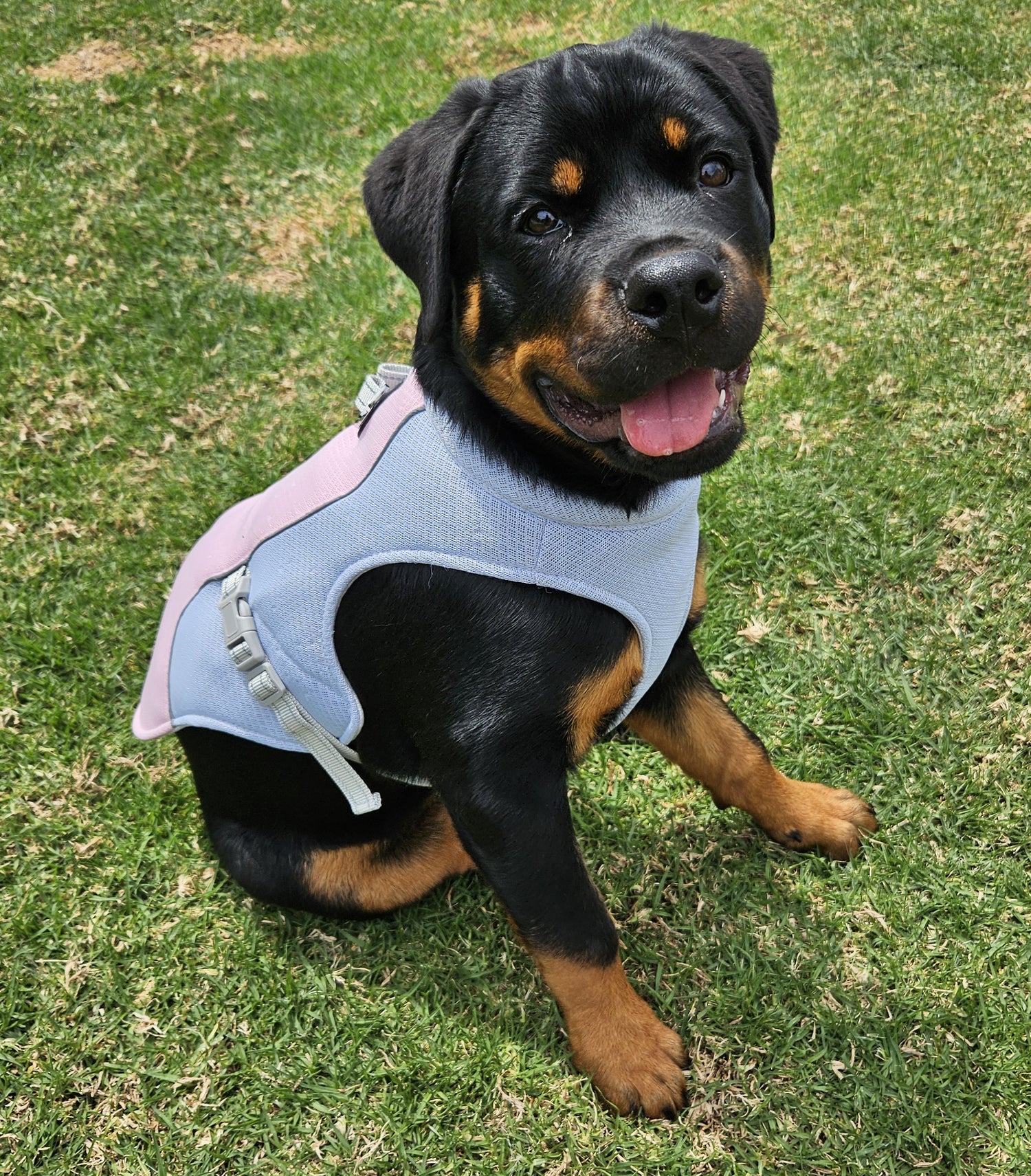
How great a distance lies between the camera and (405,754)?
7.73 ft

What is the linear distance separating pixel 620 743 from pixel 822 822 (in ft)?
2.20

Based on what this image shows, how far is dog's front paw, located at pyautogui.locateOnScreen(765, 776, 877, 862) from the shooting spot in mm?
2699

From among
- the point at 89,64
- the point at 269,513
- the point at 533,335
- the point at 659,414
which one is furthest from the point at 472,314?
the point at 89,64

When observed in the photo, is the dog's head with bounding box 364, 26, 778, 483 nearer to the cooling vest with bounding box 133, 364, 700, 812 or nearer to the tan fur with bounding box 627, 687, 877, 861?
the cooling vest with bounding box 133, 364, 700, 812

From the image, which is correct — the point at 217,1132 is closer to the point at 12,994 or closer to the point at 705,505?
the point at 12,994

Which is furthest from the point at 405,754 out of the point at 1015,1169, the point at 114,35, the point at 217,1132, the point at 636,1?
the point at 114,35

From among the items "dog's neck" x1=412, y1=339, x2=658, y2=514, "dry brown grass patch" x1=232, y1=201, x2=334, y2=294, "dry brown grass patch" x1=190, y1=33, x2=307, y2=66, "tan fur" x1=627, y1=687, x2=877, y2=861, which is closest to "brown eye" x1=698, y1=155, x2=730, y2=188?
"dog's neck" x1=412, y1=339, x2=658, y2=514

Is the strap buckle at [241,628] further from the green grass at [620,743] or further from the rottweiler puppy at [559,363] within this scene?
the green grass at [620,743]

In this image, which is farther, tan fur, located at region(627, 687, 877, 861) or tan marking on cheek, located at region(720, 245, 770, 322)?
tan fur, located at region(627, 687, 877, 861)

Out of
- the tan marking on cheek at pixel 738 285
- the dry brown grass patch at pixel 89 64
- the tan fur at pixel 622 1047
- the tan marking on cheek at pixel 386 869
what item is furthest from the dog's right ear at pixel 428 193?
the dry brown grass patch at pixel 89 64

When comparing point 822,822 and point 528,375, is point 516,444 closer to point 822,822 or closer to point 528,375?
point 528,375

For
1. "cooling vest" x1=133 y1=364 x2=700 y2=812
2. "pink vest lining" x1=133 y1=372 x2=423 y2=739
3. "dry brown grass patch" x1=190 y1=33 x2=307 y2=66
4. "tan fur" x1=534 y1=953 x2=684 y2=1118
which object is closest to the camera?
"cooling vest" x1=133 y1=364 x2=700 y2=812

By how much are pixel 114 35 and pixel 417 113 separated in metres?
2.39

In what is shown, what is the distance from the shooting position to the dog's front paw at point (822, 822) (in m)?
2.70
